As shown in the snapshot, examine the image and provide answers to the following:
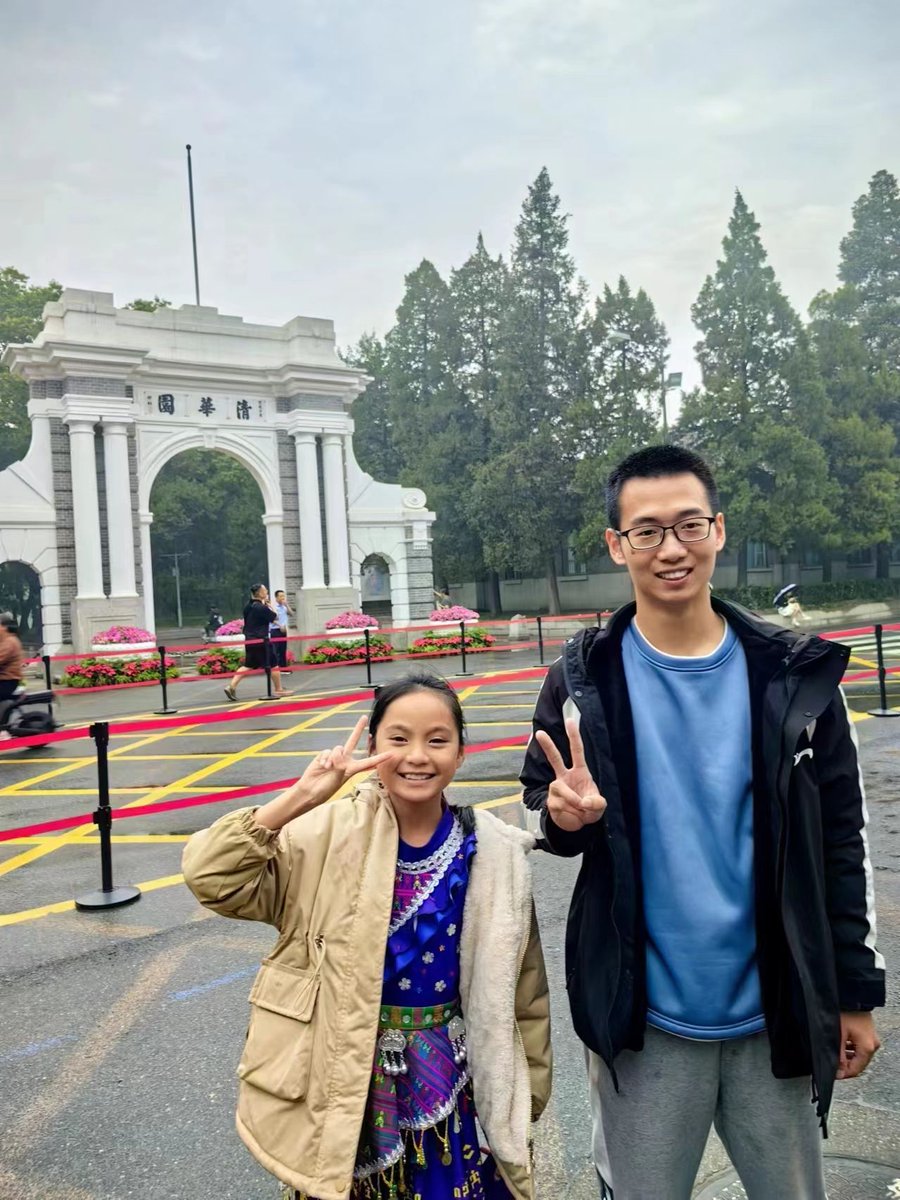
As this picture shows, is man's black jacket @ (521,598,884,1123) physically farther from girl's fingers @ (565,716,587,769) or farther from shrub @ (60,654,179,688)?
shrub @ (60,654,179,688)

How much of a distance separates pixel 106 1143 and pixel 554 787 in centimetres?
215

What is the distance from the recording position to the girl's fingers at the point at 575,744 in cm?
169

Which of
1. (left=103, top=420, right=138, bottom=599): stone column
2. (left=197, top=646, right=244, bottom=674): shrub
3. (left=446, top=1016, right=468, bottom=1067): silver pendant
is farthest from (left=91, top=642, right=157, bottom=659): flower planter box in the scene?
(left=446, top=1016, right=468, bottom=1067): silver pendant

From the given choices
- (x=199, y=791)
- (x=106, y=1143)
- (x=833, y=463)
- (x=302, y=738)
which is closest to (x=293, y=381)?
(x=302, y=738)

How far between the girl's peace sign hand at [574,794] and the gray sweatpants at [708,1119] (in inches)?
17.2

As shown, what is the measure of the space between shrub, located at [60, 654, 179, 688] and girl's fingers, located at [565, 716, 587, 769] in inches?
707

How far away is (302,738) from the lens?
10.6 meters

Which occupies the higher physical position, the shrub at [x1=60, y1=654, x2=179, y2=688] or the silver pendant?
the silver pendant

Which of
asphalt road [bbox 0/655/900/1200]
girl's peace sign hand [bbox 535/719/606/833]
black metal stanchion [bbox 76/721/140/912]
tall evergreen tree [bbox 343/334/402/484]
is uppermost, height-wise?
tall evergreen tree [bbox 343/334/402/484]

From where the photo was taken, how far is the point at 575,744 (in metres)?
1.69

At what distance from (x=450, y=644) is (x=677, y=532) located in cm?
1890

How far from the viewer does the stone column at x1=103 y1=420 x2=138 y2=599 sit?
817 inches

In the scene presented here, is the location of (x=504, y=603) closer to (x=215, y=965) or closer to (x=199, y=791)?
(x=199, y=791)

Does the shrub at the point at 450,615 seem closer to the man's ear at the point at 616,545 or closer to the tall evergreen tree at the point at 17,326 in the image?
the man's ear at the point at 616,545
